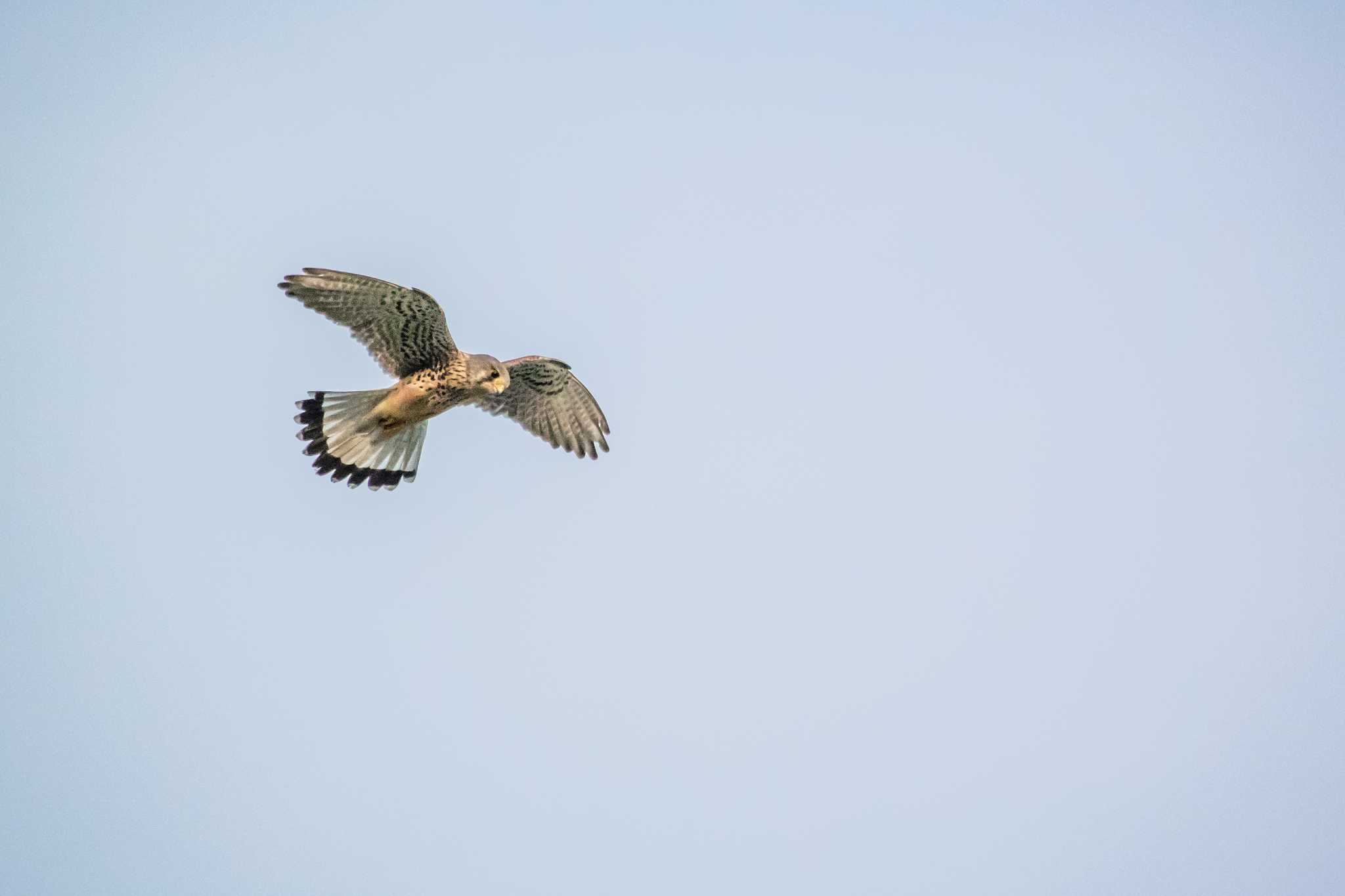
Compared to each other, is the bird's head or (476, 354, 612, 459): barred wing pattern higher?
(476, 354, 612, 459): barred wing pattern

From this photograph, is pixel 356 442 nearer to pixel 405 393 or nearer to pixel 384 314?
pixel 405 393

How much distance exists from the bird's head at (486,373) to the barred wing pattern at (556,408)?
964mm

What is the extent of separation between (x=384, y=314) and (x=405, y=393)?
704 millimetres

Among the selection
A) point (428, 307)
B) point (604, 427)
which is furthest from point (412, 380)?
point (604, 427)

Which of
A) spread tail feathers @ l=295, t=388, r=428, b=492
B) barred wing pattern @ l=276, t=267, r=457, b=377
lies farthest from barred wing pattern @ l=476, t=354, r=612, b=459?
barred wing pattern @ l=276, t=267, r=457, b=377

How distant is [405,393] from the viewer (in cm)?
1172

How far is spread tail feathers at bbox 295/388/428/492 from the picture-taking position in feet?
40.0

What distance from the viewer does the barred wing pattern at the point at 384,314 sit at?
11.1 m

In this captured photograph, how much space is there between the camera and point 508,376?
1205 cm

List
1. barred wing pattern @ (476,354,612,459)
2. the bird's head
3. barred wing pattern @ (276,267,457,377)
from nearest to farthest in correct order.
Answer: barred wing pattern @ (276,267,457,377)
the bird's head
barred wing pattern @ (476,354,612,459)

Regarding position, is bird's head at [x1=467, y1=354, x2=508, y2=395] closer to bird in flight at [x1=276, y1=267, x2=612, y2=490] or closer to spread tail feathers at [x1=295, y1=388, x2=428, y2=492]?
bird in flight at [x1=276, y1=267, x2=612, y2=490]

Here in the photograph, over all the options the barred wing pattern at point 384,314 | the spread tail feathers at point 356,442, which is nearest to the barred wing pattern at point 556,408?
the spread tail feathers at point 356,442

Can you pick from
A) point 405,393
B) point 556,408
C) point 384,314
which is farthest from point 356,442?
point 556,408

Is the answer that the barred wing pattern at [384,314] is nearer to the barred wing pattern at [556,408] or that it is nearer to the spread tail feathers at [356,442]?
the spread tail feathers at [356,442]
